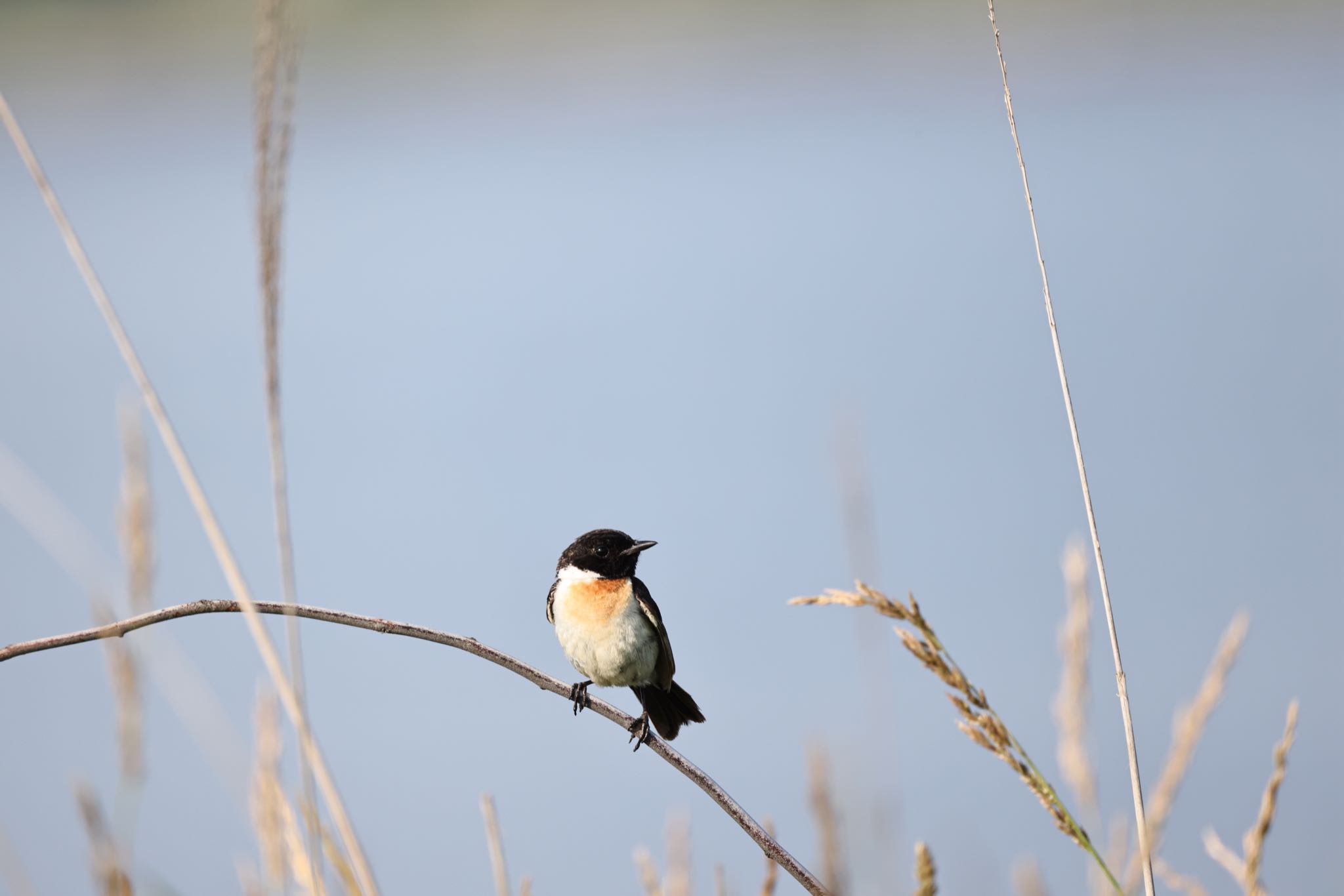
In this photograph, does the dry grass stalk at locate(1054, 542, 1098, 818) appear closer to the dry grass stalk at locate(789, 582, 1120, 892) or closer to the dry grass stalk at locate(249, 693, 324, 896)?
the dry grass stalk at locate(789, 582, 1120, 892)

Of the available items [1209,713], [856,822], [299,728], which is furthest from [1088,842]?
[856,822]

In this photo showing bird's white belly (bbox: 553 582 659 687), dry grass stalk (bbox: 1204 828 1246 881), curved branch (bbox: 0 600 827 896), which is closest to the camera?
curved branch (bbox: 0 600 827 896)

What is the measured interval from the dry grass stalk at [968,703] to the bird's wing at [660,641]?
5.72 feet

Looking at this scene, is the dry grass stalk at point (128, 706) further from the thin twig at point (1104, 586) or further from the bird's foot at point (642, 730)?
the thin twig at point (1104, 586)

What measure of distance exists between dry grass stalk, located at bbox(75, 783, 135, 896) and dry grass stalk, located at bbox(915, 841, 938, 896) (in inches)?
47.4

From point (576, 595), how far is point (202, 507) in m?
1.45

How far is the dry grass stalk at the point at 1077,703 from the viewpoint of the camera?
2016 millimetres

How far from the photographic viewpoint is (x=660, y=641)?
3.23 m

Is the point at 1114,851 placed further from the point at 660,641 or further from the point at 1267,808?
the point at 660,641

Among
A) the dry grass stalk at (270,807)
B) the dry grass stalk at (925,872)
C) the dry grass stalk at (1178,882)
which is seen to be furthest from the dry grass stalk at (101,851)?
the dry grass stalk at (1178,882)

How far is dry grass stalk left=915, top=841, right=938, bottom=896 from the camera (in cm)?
128

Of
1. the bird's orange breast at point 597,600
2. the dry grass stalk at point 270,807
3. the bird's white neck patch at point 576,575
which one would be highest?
the bird's white neck patch at point 576,575

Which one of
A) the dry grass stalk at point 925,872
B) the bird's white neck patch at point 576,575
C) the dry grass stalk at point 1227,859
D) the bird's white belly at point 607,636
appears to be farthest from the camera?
the bird's white neck patch at point 576,575

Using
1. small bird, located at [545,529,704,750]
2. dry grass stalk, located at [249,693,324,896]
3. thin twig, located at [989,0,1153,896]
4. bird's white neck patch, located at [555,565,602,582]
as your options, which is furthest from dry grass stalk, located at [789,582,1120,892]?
bird's white neck patch, located at [555,565,602,582]
